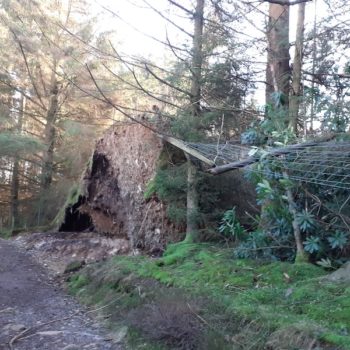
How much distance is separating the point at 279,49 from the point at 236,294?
4795 mm

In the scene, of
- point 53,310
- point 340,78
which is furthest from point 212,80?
point 53,310

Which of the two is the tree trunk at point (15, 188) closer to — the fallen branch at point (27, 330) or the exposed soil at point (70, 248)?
the exposed soil at point (70, 248)

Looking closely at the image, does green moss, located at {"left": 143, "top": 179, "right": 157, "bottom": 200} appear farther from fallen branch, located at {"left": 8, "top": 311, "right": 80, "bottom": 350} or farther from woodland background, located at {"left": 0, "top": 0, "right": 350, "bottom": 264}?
fallen branch, located at {"left": 8, "top": 311, "right": 80, "bottom": 350}

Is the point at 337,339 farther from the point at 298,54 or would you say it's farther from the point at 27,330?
the point at 298,54

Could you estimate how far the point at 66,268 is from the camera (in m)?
10.6

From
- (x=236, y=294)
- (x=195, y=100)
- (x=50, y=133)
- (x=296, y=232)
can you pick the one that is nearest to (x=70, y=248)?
(x=195, y=100)

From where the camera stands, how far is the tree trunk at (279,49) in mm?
8289

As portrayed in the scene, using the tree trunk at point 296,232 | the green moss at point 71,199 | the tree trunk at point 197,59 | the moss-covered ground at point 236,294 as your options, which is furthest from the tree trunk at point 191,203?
the green moss at point 71,199

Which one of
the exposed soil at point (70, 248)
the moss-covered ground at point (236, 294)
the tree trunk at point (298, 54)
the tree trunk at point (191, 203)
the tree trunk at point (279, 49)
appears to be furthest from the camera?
the exposed soil at point (70, 248)

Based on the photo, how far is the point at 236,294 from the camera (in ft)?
18.5

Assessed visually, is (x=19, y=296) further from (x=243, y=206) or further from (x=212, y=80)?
(x=212, y=80)

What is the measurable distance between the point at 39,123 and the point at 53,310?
47.8ft

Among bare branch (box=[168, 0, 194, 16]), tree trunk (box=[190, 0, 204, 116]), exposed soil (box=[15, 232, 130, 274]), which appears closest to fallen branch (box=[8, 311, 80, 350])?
exposed soil (box=[15, 232, 130, 274])

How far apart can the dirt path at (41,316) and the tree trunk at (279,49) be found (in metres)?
4.98
